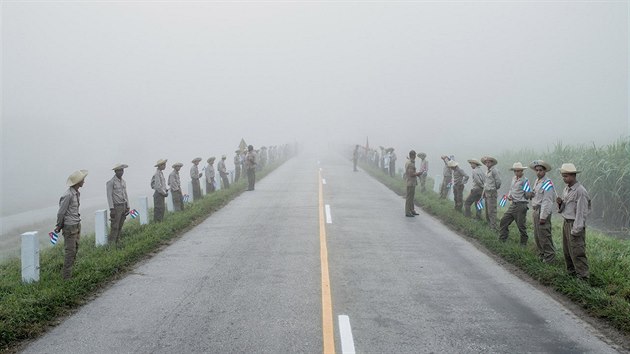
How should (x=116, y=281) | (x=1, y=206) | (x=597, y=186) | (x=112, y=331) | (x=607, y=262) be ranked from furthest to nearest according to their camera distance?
(x=1, y=206)
(x=597, y=186)
(x=607, y=262)
(x=116, y=281)
(x=112, y=331)

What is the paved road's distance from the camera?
4.96m

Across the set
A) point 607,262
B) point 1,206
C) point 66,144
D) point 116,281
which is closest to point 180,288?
point 116,281

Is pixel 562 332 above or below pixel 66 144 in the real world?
below

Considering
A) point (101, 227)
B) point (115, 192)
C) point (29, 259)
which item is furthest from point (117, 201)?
point (29, 259)

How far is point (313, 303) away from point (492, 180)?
6.35 meters

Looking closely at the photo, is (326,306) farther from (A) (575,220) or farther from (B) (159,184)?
(B) (159,184)

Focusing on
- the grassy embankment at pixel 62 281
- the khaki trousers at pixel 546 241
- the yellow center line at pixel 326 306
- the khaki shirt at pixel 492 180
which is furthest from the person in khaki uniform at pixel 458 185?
the grassy embankment at pixel 62 281

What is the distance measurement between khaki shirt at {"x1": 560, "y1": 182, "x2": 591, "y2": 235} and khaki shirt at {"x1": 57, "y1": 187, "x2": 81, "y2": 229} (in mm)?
7407

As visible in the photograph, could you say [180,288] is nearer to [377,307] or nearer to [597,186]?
[377,307]

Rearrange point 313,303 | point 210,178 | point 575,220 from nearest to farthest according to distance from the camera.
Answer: point 313,303, point 575,220, point 210,178

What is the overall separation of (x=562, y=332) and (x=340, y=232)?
6.23 metres

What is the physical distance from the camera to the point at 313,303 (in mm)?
6148

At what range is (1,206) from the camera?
30.3 meters

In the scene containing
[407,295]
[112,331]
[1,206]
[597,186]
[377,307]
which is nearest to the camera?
[112,331]
